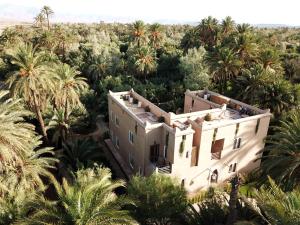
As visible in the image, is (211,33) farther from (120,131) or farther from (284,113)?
(120,131)

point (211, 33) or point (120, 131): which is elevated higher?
point (211, 33)

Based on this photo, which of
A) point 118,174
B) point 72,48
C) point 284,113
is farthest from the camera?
point 72,48

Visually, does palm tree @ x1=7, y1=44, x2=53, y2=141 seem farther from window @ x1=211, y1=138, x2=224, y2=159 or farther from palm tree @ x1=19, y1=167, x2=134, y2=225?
window @ x1=211, y1=138, x2=224, y2=159

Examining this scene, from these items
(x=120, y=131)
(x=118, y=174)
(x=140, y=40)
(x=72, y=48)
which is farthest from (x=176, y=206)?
(x=72, y=48)

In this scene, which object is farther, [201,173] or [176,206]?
[201,173]

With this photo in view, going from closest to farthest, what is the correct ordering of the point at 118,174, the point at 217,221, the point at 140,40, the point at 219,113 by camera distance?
the point at 217,221 → the point at 219,113 → the point at 118,174 → the point at 140,40

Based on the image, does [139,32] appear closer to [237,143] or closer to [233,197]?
[237,143]

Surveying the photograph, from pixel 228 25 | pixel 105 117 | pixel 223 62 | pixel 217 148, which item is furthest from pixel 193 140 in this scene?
pixel 228 25

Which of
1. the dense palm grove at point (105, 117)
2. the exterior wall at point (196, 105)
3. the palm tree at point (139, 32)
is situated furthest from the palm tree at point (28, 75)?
the palm tree at point (139, 32)
